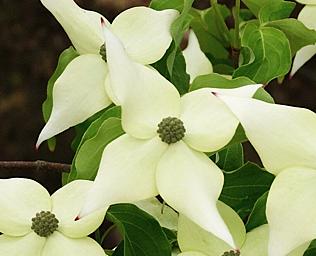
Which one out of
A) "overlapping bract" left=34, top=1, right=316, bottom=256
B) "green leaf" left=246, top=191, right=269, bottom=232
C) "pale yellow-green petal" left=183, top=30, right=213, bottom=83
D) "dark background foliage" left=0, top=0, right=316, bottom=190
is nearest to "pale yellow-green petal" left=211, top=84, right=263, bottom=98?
"overlapping bract" left=34, top=1, right=316, bottom=256

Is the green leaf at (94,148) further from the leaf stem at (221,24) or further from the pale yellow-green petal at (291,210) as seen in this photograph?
the leaf stem at (221,24)

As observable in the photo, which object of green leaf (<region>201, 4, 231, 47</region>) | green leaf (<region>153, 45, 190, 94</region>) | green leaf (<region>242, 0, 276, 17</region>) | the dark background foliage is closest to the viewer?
green leaf (<region>153, 45, 190, 94</region>)

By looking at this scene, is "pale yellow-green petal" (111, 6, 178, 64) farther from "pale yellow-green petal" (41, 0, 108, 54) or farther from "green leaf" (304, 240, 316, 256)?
"green leaf" (304, 240, 316, 256)

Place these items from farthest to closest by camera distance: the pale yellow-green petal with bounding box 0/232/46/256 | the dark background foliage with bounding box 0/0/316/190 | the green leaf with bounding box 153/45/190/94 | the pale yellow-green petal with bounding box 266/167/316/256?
the dark background foliage with bounding box 0/0/316/190 < the green leaf with bounding box 153/45/190/94 < the pale yellow-green petal with bounding box 0/232/46/256 < the pale yellow-green petal with bounding box 266/167/316/256

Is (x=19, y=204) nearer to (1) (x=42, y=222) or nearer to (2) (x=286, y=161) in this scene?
(1) (x=42, y=222)

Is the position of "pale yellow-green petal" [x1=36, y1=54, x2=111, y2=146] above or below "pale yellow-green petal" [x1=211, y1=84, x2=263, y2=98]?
below

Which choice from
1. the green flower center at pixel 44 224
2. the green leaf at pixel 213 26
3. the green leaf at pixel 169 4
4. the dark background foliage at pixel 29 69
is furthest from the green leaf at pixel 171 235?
the dark background foliage at pixel 29 69
